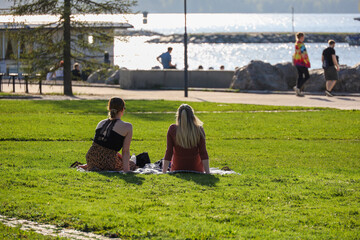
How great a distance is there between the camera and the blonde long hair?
8906mm

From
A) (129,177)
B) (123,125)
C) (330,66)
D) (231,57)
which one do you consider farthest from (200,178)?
(231,57)

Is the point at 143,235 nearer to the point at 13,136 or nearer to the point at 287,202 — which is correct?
the point at 287,202

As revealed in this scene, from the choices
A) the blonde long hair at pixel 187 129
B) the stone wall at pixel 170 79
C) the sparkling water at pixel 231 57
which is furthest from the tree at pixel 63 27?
the sparkling water at pixel 231 57

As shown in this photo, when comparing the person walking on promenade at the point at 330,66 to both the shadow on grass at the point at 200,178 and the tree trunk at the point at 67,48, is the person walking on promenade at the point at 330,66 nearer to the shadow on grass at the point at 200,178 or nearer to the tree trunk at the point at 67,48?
the tree trunk at the point at 67,48

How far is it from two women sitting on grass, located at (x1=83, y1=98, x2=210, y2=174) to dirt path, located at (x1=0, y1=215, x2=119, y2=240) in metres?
2.79

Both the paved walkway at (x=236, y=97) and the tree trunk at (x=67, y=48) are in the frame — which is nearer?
the paved walkway at (x=236, y=97)

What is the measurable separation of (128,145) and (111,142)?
0.23m

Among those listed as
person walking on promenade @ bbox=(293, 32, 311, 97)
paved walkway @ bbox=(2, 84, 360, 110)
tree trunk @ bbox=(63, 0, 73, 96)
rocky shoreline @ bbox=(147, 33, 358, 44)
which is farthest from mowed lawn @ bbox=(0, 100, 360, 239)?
rocky shoreline @ bbox=(147, 33, 358, 44)

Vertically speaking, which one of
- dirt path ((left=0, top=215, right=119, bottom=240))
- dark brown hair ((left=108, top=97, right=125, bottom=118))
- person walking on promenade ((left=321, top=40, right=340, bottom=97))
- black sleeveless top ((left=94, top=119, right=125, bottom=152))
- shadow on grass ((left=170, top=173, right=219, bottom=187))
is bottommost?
dirt path ((left=0, top=215, right=119, bottom=240))

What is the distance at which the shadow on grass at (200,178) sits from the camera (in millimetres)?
8453

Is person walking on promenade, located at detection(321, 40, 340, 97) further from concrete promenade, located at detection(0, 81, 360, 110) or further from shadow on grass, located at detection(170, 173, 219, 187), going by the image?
shadow on grass, located at detection(170, 173, 219, 187)

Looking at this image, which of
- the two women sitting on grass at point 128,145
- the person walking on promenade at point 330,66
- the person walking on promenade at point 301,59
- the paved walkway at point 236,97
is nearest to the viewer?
the two women sitting on grass at point 128,145

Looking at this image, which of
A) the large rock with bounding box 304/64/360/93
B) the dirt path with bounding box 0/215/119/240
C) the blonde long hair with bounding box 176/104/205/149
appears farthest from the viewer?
the large rock with bounding box 304/64/360/93

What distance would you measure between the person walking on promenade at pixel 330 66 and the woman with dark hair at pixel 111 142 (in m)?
15.4
